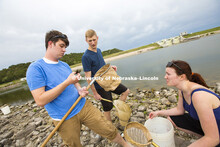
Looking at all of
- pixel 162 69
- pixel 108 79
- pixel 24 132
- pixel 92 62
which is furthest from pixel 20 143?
pixel 162 69

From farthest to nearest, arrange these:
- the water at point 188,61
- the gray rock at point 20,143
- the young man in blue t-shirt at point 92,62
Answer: the water at point 188,61 → the gray rock at point 20,143 → the young man in blue t-shirt at point 92,62

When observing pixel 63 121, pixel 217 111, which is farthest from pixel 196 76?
pixel 63 121

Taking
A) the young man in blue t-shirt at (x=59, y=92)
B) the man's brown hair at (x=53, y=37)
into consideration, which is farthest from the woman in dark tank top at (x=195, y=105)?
the man's brown hair at (x=53, y=37)

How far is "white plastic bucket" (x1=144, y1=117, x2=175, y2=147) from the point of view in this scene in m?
1.84

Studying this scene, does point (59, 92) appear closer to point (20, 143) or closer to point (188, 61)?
point (20, 143)

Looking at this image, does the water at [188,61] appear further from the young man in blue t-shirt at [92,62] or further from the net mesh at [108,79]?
the net mesh at [108,79]

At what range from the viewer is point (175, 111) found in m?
2.23

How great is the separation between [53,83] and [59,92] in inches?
A: 8.5

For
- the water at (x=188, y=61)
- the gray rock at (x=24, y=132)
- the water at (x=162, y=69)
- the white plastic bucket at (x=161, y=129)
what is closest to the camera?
the white plastic bucket at (x=161, y=129)

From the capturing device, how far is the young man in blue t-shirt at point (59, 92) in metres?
1.38

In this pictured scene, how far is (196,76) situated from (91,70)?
208 centimetres

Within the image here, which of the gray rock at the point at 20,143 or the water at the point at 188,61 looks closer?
the gray rock at the point at 20,143

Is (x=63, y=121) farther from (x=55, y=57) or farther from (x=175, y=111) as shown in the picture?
(x=175, y=111)

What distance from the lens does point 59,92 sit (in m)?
1.44
